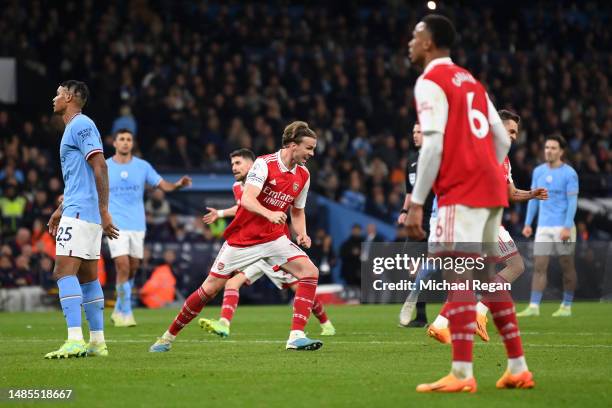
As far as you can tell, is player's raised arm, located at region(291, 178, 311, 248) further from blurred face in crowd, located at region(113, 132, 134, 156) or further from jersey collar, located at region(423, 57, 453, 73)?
blurred face in crowd, located at region(113, 132, 134, 156)

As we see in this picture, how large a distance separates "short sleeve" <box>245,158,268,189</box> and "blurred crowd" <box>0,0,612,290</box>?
11.4m

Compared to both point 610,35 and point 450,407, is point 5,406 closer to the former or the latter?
point 450,407

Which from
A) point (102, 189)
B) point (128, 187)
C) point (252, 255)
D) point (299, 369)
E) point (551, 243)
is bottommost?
point (299, 369)

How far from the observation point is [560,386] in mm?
7680

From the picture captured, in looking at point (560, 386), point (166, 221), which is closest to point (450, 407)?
point (560, 386)

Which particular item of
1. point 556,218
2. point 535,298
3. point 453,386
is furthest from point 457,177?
point 535,298

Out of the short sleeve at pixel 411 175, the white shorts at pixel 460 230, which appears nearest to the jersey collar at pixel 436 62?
the white shorts at pixel 460 230

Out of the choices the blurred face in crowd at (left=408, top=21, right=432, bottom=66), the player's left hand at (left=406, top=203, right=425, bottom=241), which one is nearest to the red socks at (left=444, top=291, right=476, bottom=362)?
the player's left hand at (left=406, top=203, right=425, bottom=241)

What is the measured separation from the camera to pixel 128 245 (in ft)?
52.8

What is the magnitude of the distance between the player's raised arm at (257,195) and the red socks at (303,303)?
88 cm

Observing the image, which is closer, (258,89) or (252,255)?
(252,255)

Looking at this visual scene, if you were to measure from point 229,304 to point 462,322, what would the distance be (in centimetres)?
592

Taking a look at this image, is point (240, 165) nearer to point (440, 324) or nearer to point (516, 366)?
point (440, 324)

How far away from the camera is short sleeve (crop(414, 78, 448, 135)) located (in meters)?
7.16
